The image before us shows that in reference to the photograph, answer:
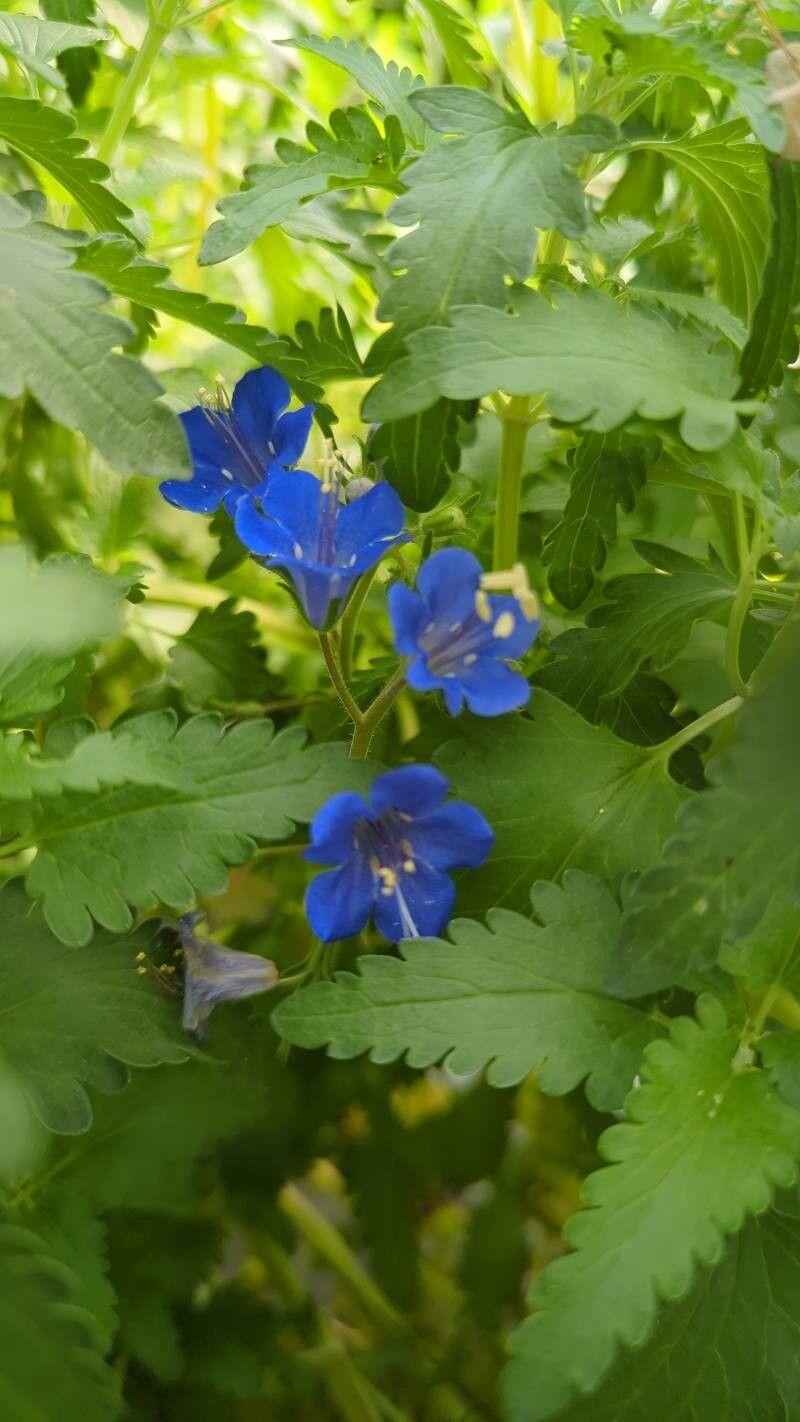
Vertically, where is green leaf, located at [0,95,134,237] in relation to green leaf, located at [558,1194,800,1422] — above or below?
above

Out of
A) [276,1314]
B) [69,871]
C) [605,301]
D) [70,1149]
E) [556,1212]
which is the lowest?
[556,1212]

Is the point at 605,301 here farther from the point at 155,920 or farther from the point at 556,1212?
the point at 556,1212

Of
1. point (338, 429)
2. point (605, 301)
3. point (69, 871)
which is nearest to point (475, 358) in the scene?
point (605, 301)

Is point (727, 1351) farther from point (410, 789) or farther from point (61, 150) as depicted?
point (61, 150)

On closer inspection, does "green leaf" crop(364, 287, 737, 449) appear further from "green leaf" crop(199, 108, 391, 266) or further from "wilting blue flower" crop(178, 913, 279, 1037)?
"wilting blue flower" crop(178, 913, 279, 1037)

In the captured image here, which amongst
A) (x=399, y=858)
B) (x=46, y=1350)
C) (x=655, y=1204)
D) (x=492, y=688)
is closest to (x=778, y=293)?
(x=492, y=688)

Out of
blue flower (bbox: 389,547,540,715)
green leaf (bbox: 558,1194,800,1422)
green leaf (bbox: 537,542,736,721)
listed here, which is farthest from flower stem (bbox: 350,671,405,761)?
green leaf (bbox: 558,1194,800,1422)

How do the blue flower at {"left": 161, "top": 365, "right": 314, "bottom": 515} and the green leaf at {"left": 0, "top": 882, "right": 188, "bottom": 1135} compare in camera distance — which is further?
the blue flower at {"left": 161, "top": 365, "right": 314, "bottom": 515}

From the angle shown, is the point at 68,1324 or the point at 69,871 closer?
the point at 68,1324

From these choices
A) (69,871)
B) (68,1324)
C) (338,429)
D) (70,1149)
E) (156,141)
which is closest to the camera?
(68,1324)
